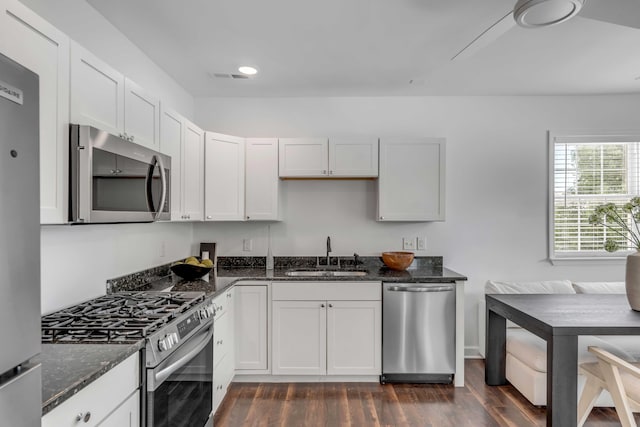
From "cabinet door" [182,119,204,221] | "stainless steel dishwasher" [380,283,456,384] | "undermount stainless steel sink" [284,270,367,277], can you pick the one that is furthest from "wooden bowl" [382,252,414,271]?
"cabinet door" [182,119,204,221]

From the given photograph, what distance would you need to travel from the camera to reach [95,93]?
5.94 ft

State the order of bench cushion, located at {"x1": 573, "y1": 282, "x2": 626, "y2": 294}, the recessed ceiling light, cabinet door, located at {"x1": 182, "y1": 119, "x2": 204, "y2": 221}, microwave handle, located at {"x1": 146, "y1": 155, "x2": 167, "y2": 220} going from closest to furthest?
microwave handle, located at {"x1": 146, "y1": 155, "x2": 167, "y2": 220}, cabinet door, located at {"x1": 182, "y1": 119, "x2": 204, "y2": 221}, the recessed ceiling light, bench cushion, located at {"x1": 573, "y1": 282, "x2": 626, "y2": 294}

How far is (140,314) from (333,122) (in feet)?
8.90

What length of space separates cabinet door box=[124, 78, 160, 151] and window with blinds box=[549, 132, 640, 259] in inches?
146

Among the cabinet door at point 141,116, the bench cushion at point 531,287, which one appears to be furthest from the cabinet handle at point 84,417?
the bench cushion at point 531,287

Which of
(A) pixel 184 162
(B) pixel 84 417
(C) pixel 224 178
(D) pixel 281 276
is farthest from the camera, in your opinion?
(C) pixel 224 178

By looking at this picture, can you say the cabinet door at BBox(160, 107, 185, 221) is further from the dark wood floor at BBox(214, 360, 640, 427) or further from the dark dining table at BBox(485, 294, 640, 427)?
the dark dining table at BBox(485, 294, 640, 427)

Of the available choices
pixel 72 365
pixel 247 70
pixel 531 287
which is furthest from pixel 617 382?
pixel 247 70

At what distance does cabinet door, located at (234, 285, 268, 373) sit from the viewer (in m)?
3.27

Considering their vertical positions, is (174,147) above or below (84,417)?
above

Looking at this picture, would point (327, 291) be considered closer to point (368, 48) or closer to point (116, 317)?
point (116, 317)

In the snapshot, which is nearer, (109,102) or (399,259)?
(109,102)

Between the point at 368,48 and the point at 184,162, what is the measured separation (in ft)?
5.29

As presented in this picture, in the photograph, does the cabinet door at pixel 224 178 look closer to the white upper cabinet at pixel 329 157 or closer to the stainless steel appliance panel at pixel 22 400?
the white upper cabinet at pixel 329 157
